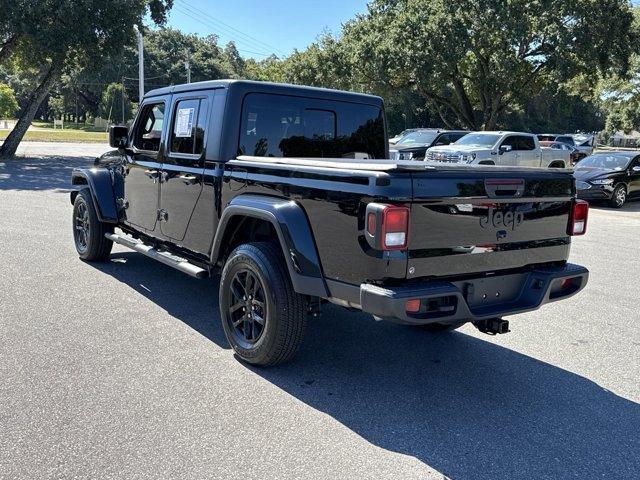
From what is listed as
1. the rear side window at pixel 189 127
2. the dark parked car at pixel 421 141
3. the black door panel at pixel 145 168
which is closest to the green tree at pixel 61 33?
the dark parked car at pixel 421 141

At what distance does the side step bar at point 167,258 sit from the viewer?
186 inches

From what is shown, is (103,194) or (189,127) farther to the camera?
(103,194)

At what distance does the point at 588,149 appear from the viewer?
37.0m

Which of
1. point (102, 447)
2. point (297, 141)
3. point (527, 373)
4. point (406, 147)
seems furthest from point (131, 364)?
point (406, 147)

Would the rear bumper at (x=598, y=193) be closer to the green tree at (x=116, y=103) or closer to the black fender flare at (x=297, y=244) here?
the black fender flare at (x=297, y=244)

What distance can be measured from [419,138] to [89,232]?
17005 millimetres

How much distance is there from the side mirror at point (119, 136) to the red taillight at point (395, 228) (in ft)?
13.0

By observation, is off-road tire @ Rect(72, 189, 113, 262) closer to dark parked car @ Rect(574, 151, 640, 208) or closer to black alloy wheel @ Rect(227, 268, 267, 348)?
black alloy wheel @ Rect(227, 268, 267, 348)

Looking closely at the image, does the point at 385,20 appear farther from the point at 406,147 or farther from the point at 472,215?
the point at 472,215

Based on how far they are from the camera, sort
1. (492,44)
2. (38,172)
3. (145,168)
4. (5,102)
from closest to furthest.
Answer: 1. (145,168)
2. (38,172)
3. (492,44)
4. (5,102)

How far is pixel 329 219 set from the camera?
11.6 feet

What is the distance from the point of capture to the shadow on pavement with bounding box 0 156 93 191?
14984mm

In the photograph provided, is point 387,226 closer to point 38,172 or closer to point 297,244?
point 297,244

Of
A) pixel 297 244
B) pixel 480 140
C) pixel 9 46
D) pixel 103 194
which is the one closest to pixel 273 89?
pixel 297 244
